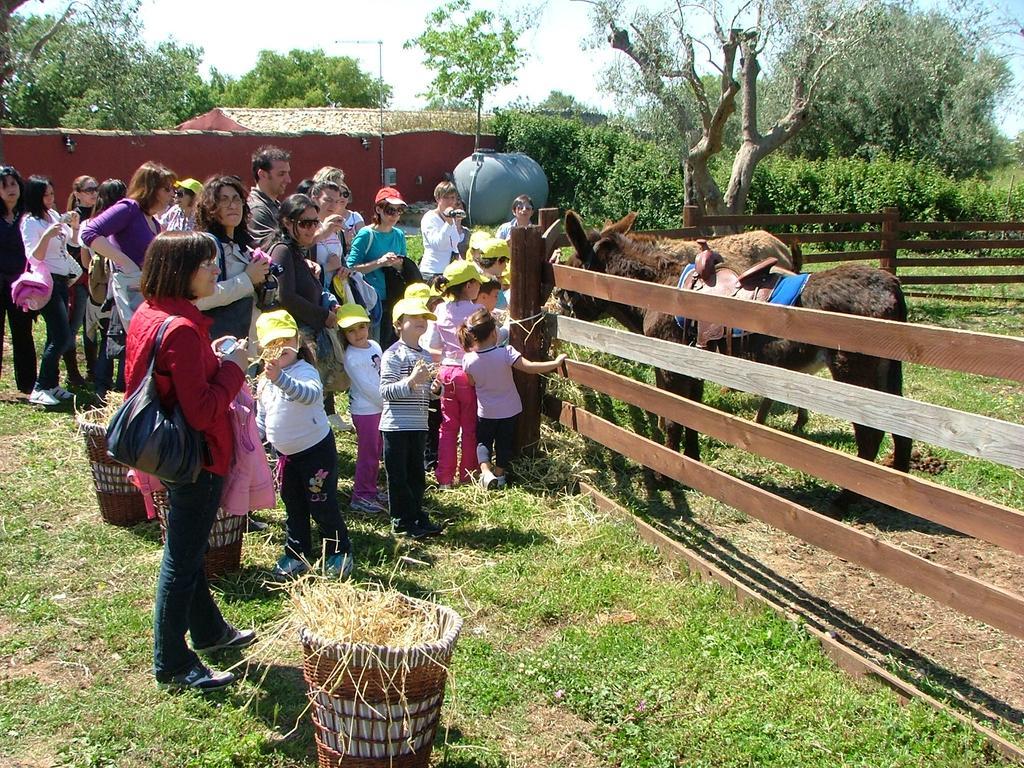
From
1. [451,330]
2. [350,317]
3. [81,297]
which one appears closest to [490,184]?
[81,297]

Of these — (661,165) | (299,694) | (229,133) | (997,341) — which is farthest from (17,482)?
(661,165)

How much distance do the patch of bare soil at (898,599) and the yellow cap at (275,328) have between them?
280cm

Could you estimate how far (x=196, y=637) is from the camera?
3926mm

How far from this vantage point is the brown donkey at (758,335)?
5992 millimetres

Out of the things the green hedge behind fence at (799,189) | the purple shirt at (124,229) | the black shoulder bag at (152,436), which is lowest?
the black shoulder bag at (152,436)

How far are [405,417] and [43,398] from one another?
441 centimetres

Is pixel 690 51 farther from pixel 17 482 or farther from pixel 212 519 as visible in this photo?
pixel 212 519

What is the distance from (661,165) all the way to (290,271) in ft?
69.7

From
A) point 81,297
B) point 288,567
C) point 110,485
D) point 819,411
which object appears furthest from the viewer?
point 81,297

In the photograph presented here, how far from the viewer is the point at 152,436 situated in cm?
323

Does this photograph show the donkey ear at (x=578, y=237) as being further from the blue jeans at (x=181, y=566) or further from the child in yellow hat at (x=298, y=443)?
the blue jeans at (x=181, y=566)

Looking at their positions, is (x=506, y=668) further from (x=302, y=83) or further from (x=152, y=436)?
(x=302, y=83)

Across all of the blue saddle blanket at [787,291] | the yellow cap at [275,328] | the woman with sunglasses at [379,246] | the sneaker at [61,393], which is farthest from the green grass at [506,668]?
the sneaker at [61,393]

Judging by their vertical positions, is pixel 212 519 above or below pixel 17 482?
above
